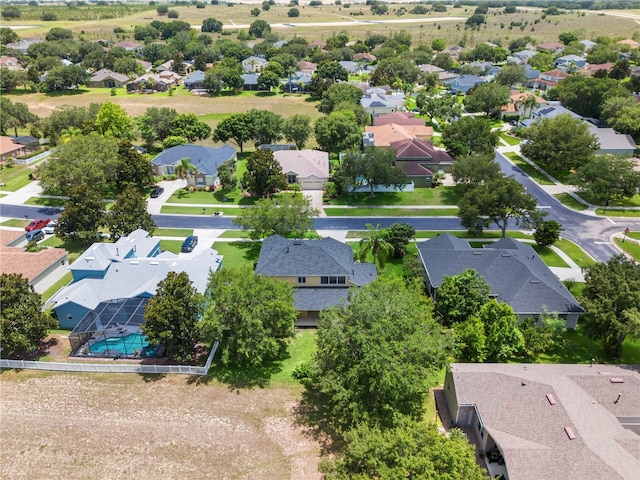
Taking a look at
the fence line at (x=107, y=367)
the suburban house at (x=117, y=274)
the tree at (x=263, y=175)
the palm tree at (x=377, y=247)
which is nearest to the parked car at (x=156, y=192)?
the tree at (x=263, y=175)

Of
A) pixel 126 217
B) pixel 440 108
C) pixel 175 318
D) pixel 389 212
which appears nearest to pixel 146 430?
pixel 175 318

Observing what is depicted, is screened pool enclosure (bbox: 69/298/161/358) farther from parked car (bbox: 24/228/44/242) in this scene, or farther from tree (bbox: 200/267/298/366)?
parked car (bbox: 24/228/44/242)

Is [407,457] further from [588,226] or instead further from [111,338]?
[588,226]

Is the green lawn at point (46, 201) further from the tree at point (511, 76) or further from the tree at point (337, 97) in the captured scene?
the tree at point (511, 76)

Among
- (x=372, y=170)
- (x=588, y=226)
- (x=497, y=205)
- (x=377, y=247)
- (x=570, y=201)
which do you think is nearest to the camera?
(x=377, y=247)

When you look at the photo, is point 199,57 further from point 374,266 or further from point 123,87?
point 374,266

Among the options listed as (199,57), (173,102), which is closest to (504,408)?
(173,102)
